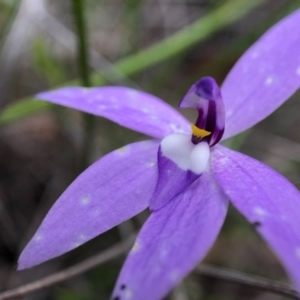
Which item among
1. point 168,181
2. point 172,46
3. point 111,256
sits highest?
point 168,181

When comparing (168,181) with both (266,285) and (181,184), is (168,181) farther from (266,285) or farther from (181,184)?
(266,285)

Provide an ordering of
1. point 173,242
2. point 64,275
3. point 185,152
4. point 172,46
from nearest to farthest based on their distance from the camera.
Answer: point 173,242, point 185,152, point 64,275, point 172,46

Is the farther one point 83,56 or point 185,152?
point 83,56

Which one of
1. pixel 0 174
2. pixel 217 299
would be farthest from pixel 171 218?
pixel 0 174

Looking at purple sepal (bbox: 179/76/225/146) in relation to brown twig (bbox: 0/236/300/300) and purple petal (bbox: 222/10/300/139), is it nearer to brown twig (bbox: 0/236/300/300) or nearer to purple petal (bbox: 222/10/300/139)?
purple petal (bbox: 222/10/300/139)

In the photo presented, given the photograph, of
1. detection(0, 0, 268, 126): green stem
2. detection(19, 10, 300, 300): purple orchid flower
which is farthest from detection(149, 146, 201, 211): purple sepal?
detection(0, 0, 268, 126): green stem

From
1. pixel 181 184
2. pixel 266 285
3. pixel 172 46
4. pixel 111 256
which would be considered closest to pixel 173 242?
pixel 181 184
